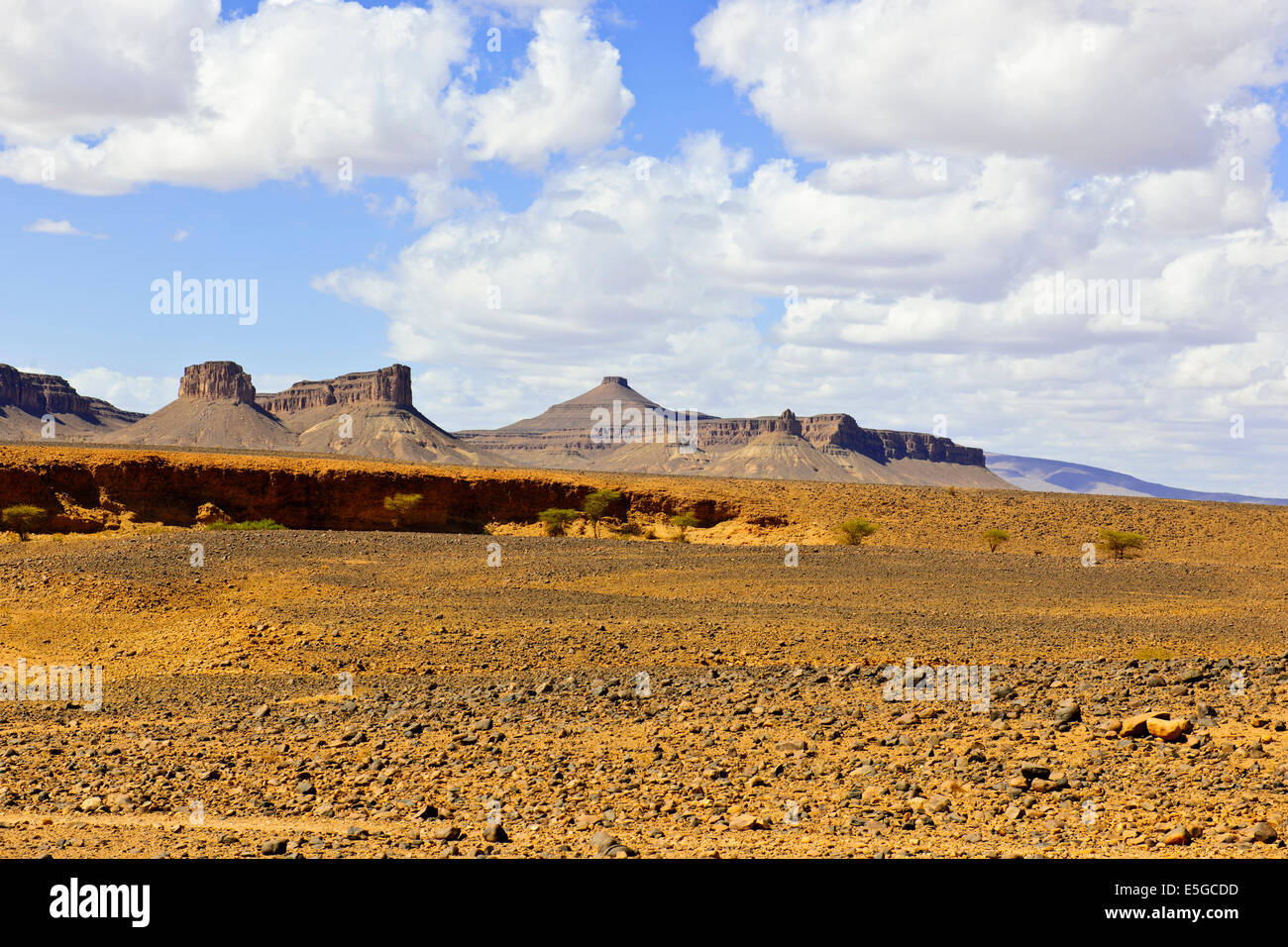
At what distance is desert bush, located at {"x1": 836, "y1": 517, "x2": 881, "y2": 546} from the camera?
38094 millimetres

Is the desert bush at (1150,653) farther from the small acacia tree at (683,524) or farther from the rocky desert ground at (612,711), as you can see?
the small acacia tree at (683,524)

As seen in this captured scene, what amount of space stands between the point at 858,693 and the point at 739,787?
351 cm

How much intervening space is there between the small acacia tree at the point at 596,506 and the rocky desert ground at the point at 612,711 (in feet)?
50.7

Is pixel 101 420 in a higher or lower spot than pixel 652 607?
higher

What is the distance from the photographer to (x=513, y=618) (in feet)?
60.1

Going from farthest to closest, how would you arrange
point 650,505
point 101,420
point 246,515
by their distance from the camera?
point 101,420 < point 650,505 < point 246,515

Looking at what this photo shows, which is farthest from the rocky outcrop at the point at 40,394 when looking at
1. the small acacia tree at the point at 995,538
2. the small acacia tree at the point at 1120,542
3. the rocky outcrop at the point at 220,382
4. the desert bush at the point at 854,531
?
the small acacia tree at the point at 1120,542

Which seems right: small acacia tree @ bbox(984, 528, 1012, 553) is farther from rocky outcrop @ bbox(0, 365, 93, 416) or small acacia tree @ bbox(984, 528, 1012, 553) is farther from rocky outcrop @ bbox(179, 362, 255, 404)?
rocky outcrop @ bbox(0, 365, 93, 416)

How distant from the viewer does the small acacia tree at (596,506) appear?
41500mm

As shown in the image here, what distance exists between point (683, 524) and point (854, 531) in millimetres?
6721

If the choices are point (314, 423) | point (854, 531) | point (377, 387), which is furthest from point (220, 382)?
point (854, 531)
